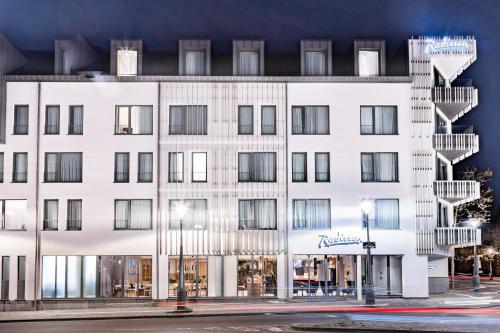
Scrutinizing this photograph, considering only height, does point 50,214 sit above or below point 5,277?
above

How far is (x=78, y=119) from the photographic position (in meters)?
50.1

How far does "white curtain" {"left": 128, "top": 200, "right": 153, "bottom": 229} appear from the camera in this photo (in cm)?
4944

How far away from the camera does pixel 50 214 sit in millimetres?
49594

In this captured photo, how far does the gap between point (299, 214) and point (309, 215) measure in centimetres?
62

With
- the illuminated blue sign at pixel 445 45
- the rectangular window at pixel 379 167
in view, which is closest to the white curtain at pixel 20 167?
the rectangular window at pixel 379 167

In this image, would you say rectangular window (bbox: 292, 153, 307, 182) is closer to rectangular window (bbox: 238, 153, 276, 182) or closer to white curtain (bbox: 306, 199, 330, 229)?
rectangular window (bbox: 238, 153, 276, 182)

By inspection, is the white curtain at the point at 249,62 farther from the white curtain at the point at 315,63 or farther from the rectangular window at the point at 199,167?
the rectangular window at the point at 199,167

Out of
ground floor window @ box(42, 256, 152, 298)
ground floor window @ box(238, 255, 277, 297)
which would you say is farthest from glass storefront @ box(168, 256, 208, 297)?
ground floor window @ box(238, 255, 277, 297)

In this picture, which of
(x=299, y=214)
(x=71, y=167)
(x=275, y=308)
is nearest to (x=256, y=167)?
(x=299, y=214)

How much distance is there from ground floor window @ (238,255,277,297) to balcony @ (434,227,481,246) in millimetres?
10388

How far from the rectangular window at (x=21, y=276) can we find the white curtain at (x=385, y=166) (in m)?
22.2

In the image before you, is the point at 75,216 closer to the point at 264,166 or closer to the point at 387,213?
the point at 264,166

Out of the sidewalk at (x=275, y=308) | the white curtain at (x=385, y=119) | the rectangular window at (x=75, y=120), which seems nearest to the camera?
the sidewalk at (x=275, y=308)

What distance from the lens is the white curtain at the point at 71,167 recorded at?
4969 centimetres
